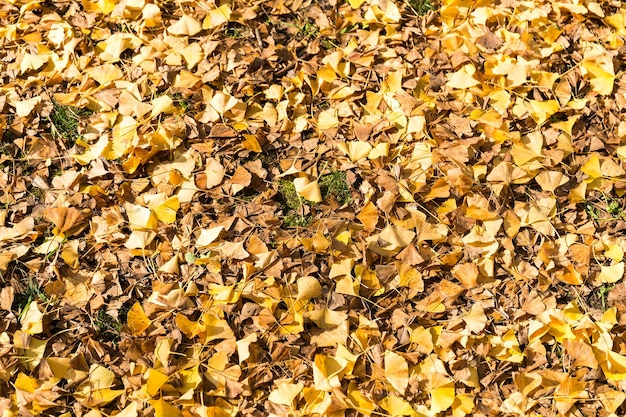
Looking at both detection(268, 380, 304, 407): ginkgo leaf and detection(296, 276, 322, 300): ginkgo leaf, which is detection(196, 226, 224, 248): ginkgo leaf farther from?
detection(268, 380, 304, 407): ginkgo leaf

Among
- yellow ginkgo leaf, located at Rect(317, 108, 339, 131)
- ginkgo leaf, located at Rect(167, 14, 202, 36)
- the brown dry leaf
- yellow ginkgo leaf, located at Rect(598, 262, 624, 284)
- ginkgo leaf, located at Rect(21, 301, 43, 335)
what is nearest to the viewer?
ginkgo leaf, located at Rect(21, 301, 43, 335)

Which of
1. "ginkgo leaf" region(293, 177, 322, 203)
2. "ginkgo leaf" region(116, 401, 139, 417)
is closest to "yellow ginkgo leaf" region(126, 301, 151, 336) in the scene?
"ginkgo leaf" region(116, 401, 139, 417)

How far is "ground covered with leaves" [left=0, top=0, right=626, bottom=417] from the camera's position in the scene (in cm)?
184

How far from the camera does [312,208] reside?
6.92 feet

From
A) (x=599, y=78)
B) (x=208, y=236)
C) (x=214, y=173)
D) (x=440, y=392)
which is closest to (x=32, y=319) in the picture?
(x=208, y=236)

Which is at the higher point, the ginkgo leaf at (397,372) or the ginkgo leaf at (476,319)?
the ginkgo leaf at (476,319)

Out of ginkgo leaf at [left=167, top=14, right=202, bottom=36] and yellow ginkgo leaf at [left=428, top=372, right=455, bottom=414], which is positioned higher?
ginkgo leaf at [left=167, top=14, right=202, bottom=36]

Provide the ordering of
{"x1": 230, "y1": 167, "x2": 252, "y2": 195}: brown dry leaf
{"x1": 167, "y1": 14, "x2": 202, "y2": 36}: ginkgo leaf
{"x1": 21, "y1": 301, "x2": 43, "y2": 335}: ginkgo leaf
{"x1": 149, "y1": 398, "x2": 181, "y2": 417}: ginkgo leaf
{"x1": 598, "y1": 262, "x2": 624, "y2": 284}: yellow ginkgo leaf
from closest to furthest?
{"x1": 149, "y1": 398, "x2": 181, "y2": 417}: ginkgo leaf < {"x1": 21, "y1": 301, "x2": 43, "y2": 335}: ginkgo leaf < {"x1": 598, "y1": 262, "x2": 624, "y2": 284}: yellow ginkgo leaf < {"x1": 230, "y1": 167, "x2": 252, "y2": 195}: brown dry leaf < {"x1": 167, "y1": 14, "x2": 202, "y2": 36}: ginkgo leaf

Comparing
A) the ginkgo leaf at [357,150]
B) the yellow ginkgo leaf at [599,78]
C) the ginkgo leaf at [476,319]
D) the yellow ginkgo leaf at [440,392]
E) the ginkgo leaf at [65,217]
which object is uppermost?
the yellow ginkgo leaf at [599,78]

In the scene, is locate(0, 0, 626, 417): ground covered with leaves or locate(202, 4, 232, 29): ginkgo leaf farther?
locate(202, 4, 232, 29): ginkgo leaf

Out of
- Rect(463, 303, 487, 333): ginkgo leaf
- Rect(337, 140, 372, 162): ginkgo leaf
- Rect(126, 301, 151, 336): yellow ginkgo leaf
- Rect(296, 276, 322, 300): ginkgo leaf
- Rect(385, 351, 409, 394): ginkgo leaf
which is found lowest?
Rect(385, 351, 409, 394): ginkgo leaf

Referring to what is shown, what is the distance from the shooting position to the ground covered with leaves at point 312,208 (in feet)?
6.04

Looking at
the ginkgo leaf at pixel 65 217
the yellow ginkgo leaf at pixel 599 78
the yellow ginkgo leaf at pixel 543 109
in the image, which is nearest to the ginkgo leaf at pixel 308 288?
the ginkgo leaf at pixel 65 217

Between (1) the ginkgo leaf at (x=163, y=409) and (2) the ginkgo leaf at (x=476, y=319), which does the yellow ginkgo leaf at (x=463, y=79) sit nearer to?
(2) the ginkgo leaf at (x=476, y=319)
